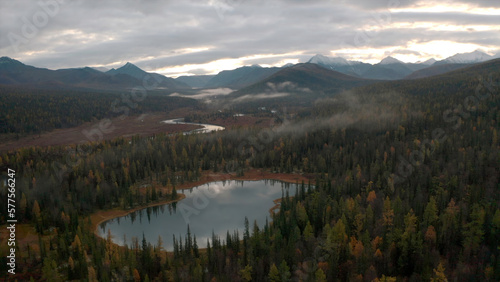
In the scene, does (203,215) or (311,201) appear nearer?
(311,201)

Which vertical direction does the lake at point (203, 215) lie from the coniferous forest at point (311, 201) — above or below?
below

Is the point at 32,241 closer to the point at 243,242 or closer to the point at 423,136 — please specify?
the point at 243,242

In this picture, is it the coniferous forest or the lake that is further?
the lake

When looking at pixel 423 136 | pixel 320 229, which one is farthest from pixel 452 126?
pixel 320 229

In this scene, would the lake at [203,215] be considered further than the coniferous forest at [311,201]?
Yes

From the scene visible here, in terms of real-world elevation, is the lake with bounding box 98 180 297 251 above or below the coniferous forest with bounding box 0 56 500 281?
below
